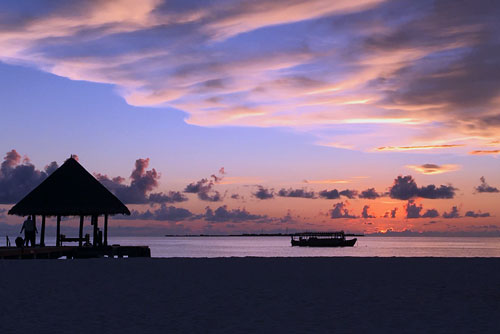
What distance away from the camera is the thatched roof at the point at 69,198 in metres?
34.9

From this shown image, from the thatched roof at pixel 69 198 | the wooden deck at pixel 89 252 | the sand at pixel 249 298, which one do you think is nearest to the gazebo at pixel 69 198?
the thatched roof at pixel 69 198

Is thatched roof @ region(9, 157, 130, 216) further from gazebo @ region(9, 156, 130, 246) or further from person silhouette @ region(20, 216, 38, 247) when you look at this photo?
person silhouette @ region(20, 216, 38, 247)

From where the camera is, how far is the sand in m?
11.2

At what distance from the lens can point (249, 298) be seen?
49.6 ft

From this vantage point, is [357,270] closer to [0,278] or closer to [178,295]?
[178,295]

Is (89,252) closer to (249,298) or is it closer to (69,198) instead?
(69,198)

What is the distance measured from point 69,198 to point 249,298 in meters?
22.3

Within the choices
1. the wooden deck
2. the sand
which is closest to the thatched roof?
the wooden deck

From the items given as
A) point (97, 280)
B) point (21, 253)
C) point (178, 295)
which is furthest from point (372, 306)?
point (21, 253)

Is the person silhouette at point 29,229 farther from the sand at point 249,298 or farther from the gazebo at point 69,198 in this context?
the sand at point 249,298

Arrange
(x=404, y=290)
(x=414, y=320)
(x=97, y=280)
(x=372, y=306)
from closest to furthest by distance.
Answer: (x=414, y=320), (x=372, y=306), (x=404, y=290), (x=97, y=280)

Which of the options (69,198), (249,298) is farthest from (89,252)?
(249,298)

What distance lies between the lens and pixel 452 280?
784 inches

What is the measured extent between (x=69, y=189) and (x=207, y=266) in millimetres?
13279
